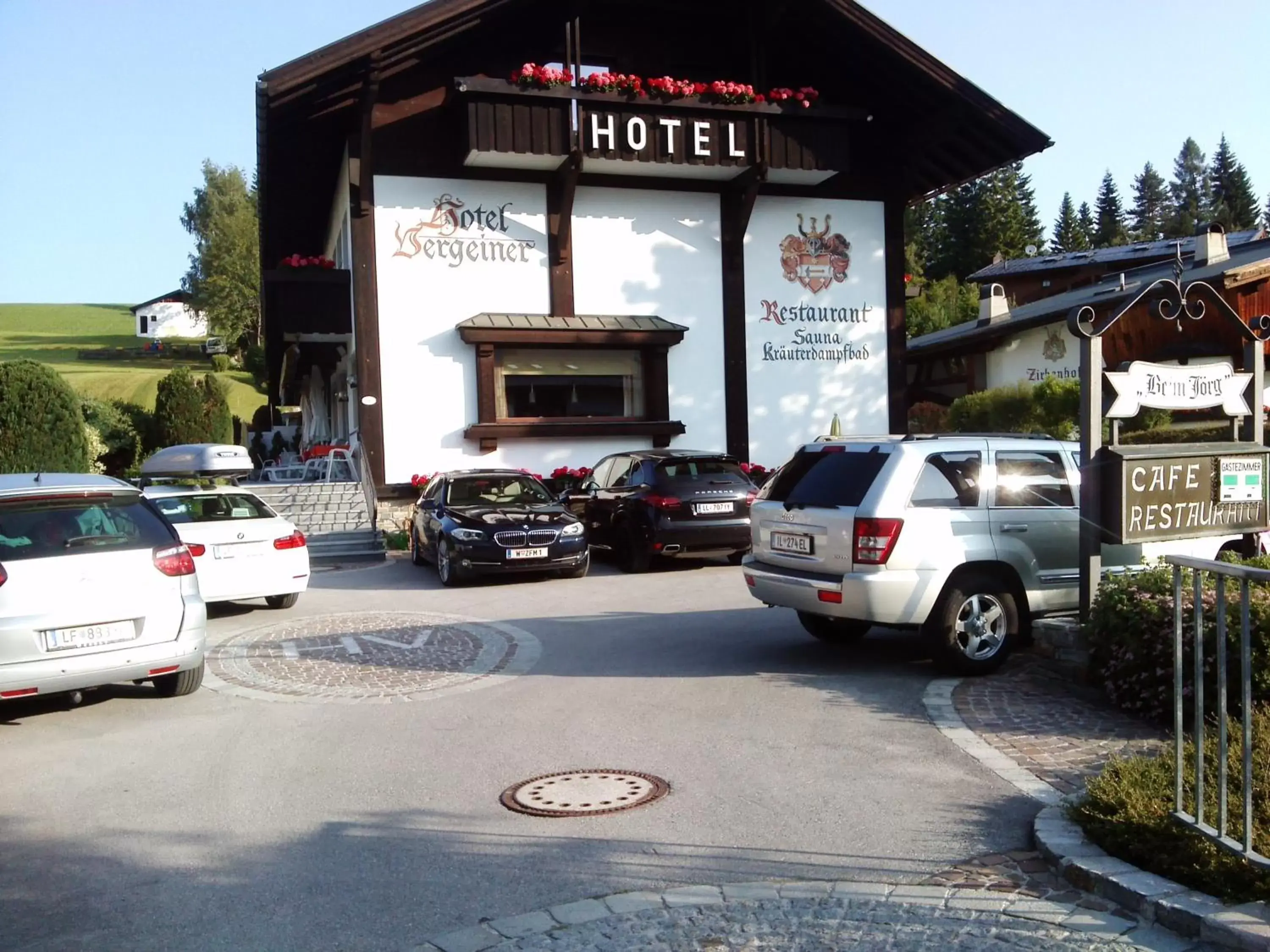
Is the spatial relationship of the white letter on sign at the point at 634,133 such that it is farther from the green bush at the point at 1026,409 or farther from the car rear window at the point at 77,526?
the car rear window at the point at 77,526

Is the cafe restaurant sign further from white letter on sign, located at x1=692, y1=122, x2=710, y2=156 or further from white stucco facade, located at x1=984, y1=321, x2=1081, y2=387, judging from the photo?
white stucco facade, located at x1=984, y1=321, x2=1081, y2=387

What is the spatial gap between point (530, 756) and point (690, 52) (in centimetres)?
1842

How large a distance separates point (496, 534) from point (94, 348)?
8998cm

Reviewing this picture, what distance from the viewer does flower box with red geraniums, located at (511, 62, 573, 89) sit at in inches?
757

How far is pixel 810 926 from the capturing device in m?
4.13

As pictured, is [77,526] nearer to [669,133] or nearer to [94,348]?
[669,133]

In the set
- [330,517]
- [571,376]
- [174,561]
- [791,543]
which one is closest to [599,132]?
[571,376]

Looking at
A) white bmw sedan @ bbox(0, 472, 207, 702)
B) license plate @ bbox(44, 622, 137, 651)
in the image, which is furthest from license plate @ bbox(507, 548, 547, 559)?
license plate @ bbox(44, 622, 137, 651)

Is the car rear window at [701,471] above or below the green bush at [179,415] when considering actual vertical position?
below

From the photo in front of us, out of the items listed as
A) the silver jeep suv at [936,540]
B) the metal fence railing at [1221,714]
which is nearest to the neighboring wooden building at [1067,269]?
the silver jeep suv at [936,540]

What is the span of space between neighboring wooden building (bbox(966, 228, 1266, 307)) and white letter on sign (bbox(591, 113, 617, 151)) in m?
35.6

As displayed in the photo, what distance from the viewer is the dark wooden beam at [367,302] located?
1969 cm

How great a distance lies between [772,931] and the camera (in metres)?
4.10

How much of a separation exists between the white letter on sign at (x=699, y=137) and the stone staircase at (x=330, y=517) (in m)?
8.62
